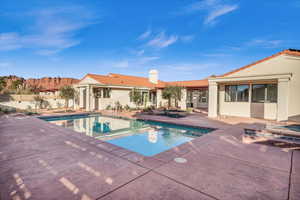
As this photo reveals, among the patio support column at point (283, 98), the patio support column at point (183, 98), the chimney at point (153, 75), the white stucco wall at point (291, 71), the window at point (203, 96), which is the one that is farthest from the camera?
the chimney at point (153, 75)

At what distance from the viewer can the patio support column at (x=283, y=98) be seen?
9.34 meters

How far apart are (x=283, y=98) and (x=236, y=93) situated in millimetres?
3315

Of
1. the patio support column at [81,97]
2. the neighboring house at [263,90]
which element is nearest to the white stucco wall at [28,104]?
the patio support column at [81,97]

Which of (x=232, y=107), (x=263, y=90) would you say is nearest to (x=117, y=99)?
(x=232, y=107)

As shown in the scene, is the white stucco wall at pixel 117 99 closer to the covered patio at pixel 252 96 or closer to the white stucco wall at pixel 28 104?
the white stucco wall at pixel 28 104

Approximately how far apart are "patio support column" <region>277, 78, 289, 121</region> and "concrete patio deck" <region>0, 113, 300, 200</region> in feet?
19.6

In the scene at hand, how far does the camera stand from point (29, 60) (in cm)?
2867

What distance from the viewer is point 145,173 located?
132 inches

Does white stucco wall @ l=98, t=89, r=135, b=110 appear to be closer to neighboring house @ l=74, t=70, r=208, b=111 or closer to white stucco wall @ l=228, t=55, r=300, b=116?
neighboring house @ l=74, t=70, r=208, b=111

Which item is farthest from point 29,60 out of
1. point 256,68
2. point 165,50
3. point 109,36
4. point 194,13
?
point 256,68

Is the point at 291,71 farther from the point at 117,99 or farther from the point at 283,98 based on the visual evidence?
the point at 117,99

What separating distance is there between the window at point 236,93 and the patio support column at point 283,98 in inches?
96.6

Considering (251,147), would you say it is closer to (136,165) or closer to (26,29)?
(136,165)

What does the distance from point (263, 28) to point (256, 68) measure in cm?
541
